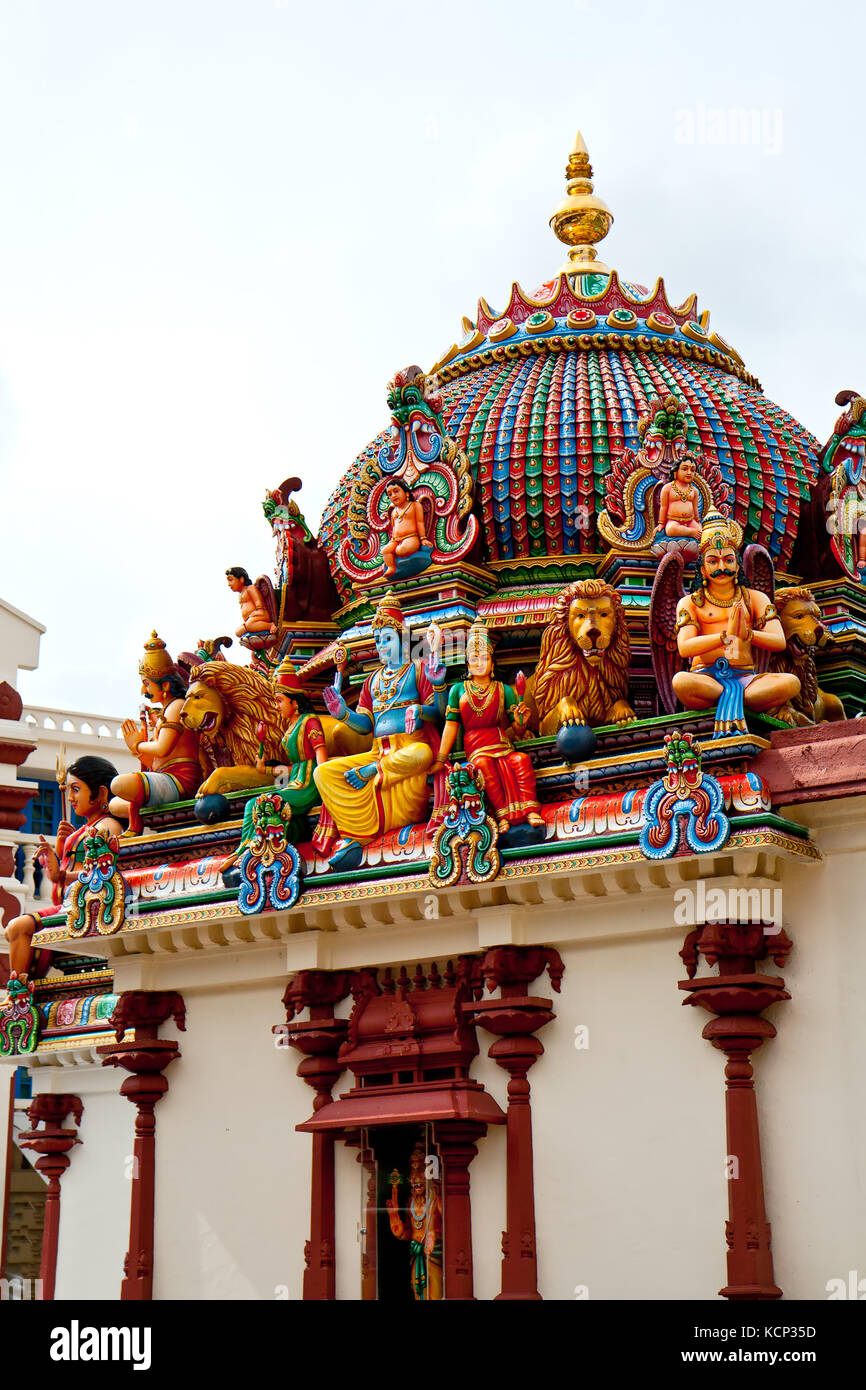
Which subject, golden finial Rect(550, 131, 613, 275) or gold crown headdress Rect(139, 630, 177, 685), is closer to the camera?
gold crown headdress Rect(139, 630, 177, 685)

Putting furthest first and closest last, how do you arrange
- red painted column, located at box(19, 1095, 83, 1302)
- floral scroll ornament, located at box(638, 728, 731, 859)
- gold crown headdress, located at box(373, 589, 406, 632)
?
1. red painted column, located at box(19, 1095, 83, 1302)
2. gold crown headdress, located at box(373, 589, 406, 632)
3. floral scroll ornament, located at box(638, 728, 731, 859)

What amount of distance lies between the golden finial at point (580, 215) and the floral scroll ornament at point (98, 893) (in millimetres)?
8868

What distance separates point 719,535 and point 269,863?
4.91 meters

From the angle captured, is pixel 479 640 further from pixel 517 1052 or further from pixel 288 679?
pixel 288 679

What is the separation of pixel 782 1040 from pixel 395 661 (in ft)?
16.2

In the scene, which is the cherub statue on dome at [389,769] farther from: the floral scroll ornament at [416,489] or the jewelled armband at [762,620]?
the jewelled armband at [762,620]

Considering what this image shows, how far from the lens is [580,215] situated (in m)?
22.1

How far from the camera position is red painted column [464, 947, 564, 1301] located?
15.4 meters

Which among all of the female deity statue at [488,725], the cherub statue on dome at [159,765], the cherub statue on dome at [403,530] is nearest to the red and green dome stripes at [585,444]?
the cherub statue on dome at [403,530]

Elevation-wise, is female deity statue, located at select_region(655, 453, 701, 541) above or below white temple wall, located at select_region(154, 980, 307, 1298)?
above

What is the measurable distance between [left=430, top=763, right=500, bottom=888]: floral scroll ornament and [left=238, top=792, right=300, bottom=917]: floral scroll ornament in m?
1.57

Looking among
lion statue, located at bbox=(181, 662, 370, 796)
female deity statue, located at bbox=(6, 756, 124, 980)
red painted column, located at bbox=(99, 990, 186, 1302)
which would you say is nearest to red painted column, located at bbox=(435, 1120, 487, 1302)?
red painted column, located at bbox=(99, 990, 186, 1302)

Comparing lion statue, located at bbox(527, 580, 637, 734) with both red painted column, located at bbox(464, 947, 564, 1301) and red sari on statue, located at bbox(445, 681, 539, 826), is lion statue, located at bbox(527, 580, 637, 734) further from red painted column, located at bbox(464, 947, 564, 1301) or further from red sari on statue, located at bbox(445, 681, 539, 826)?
red painted column, located at bbox(464, 947, 564, 1301)
